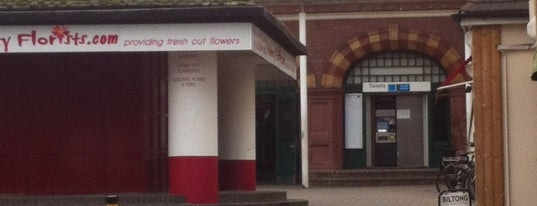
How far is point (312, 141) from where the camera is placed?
111 feet

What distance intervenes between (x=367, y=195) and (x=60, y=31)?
11.1 metres

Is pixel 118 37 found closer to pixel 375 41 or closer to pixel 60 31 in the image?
pixel 60 31

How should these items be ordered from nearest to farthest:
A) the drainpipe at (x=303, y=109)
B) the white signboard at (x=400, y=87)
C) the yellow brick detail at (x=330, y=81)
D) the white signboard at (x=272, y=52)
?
the white signboard at (x=272, y=52)
the drainpipe at (x=303, y=109)
the yellow brick detail at (x=330, y=81)
the white signboard at (x=400, y=87)

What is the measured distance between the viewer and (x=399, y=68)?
33.8 meters

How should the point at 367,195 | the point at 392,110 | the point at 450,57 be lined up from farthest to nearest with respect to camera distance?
the point at 392,110 < the point at 450,57 < the point at 367,195

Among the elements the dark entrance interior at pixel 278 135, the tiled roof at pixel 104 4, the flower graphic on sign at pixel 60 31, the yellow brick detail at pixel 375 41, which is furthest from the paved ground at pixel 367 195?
the flower graphic on sign at pixel 60 31

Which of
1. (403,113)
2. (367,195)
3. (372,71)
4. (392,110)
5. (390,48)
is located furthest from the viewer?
(392,110)

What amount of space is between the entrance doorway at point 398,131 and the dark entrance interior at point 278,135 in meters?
2.39

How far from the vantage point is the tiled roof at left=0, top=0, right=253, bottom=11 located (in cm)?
1897

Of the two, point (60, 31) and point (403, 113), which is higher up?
point (60, 31)

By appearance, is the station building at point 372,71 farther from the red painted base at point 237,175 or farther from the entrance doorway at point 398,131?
the red painted base at point 237,175

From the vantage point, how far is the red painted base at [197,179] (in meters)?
19.6

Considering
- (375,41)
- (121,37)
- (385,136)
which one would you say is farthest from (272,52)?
(385,136)

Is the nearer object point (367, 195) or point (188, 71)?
point (188, 71)
